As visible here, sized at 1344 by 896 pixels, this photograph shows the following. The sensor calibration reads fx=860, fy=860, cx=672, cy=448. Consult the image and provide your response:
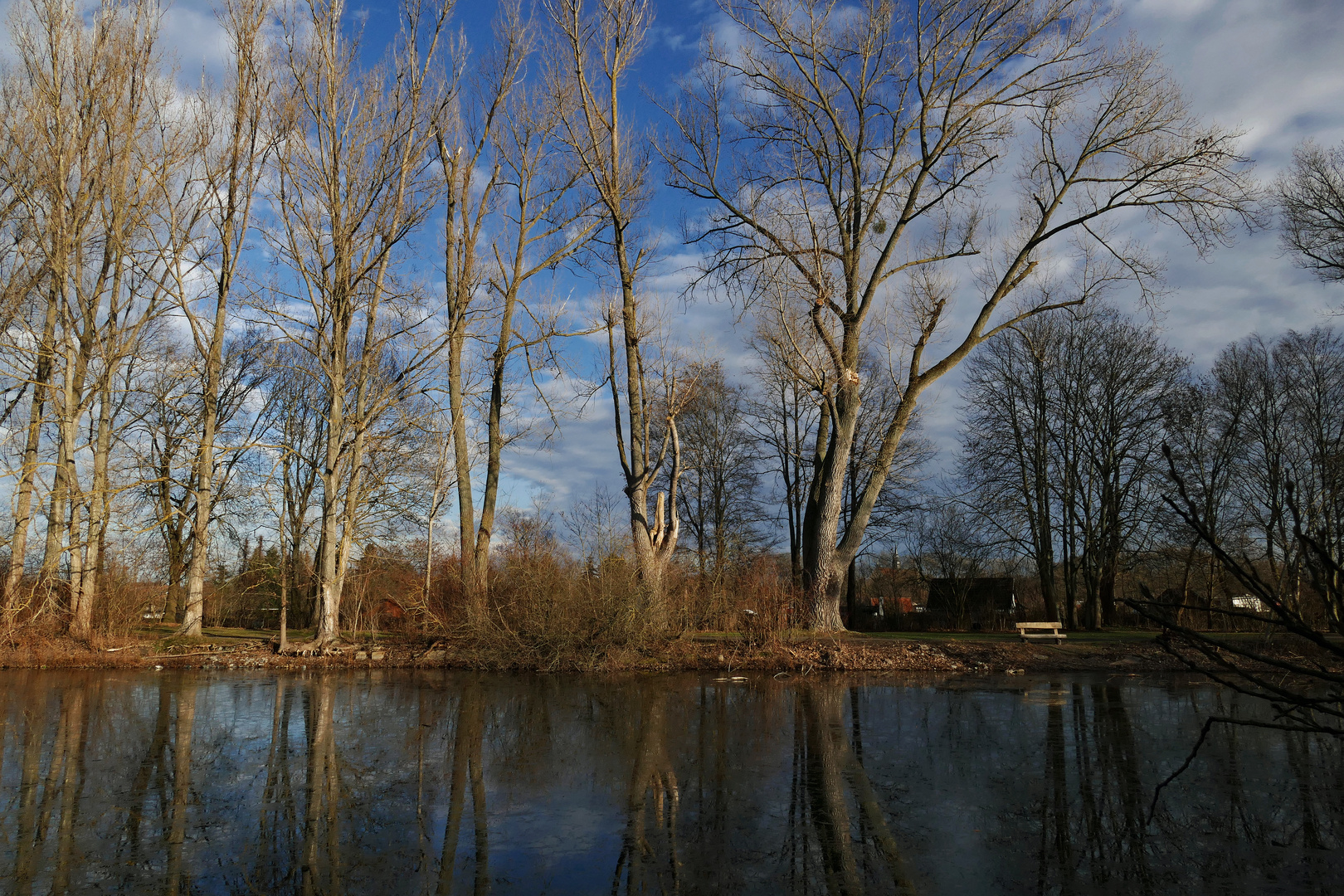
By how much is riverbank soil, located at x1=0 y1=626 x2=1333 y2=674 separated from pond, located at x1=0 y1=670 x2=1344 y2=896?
4400 mm

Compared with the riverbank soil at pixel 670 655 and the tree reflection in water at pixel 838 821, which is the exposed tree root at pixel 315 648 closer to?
the riverbank soil at pixel 670 655

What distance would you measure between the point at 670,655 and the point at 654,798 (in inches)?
398

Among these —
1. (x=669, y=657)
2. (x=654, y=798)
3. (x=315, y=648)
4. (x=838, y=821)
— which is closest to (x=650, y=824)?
(x=654, y=798)

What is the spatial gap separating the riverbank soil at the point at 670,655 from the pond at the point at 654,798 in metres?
4.40

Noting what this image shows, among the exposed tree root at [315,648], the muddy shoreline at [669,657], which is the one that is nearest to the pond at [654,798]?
the muddy shoreline at [669,657]

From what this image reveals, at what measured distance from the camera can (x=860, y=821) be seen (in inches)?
257

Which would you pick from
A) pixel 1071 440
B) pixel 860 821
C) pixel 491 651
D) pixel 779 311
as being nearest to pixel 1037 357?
pixel 1071 440

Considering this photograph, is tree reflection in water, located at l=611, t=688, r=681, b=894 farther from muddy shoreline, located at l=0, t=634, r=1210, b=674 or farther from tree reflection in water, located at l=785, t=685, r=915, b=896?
muddy shoreline, located at l=0, t=634, r=1210, b=674

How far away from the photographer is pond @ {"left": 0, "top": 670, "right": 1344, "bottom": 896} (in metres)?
5.38

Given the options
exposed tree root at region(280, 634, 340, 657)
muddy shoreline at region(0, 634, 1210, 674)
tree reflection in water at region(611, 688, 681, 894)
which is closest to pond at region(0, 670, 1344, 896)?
tree reflection in water at region(611, 688, 681, 894)

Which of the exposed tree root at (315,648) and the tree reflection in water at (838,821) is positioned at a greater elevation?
the exposed tree root at (315,648)

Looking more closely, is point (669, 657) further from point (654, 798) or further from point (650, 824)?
point (650, 824)

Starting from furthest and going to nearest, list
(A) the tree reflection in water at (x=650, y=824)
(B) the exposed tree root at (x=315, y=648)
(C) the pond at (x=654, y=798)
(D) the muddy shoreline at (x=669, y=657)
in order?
(B) the exposed tree root at (x=315, y=648) < (D) the muddy shoreline at (x=669, y=657) < (C) the pond at (x=654, y=798) < (A) the tree reflection in water at (x=650, y=824)

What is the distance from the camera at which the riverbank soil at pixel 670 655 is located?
16938 millimetres
